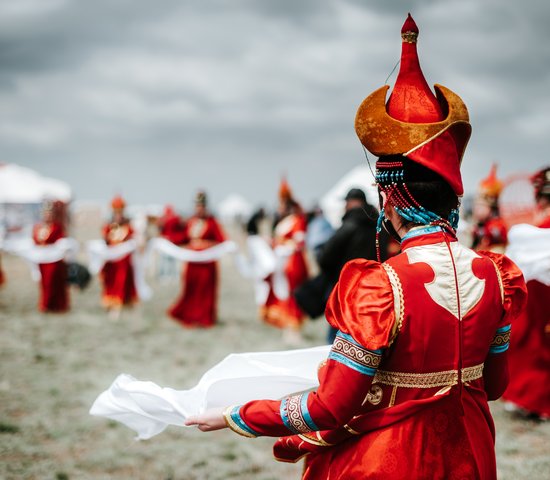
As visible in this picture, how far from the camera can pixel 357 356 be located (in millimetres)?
1560

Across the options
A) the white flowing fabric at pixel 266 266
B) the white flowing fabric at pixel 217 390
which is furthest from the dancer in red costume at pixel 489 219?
Answer: the white flowing fabric at pixel 217 390

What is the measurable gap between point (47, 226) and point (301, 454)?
1088cm

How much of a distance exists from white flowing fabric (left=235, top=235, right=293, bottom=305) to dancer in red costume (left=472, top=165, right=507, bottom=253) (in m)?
3.38

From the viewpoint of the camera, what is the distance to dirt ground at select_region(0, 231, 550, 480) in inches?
159

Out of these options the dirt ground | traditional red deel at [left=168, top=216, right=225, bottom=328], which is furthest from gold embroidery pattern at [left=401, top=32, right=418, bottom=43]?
traditional red deel at [left=168, top=216, right=225, bottom=328]

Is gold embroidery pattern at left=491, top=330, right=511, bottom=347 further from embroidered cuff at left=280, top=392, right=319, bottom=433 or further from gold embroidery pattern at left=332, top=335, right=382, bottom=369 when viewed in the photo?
embroidered cuff at left=280, top=392, right=319, bottom=433

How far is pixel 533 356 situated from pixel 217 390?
12.4ft

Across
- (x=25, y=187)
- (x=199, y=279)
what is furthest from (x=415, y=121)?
(x=25, y=187)

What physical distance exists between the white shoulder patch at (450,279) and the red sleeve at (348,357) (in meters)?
0.15

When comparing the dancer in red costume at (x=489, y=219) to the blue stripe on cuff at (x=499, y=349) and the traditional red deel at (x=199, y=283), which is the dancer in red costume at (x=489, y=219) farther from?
the traditional red deel at (x=199, y=283)

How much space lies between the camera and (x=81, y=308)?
11875 mm

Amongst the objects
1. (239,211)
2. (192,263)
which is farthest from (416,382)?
(239,211)

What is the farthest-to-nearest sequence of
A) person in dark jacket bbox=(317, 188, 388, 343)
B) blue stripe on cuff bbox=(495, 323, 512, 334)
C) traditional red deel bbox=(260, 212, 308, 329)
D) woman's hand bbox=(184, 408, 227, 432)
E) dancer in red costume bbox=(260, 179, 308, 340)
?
traditional red deel bbox=(260, 212, 308, 329) < dancer in red costume bbox=(260, 179, 308, 340) < person in dark jacket bbox=(317, 188, 388, 343) < blue stripe on cuff bbox=(495, 323, 512, 334) < woman's hand bbox=(184, 408, 227, 432)

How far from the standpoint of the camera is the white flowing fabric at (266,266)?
372 inches
